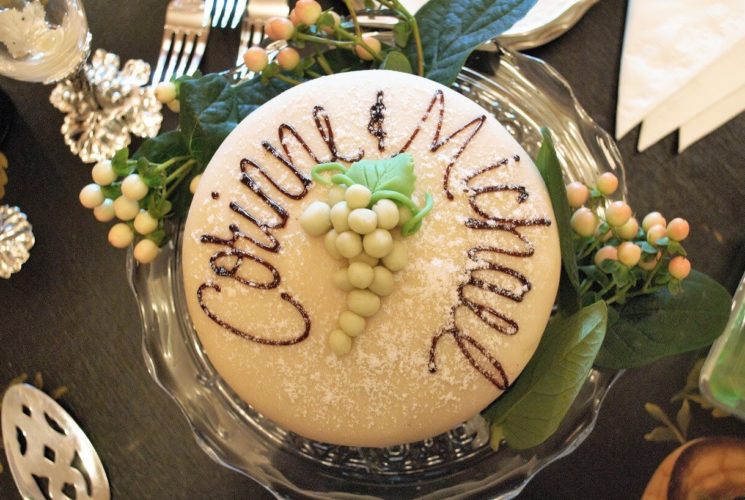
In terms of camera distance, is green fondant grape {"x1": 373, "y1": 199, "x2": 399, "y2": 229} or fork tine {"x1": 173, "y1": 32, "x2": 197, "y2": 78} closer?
green fondant grape {"x1": 373, "y1": 199, "x2": 399, "y2": 229}

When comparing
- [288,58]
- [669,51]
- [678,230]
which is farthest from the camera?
[669,51]

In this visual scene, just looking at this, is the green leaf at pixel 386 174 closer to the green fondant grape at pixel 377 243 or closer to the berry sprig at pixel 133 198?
the green fondant grape at pixel 377 243

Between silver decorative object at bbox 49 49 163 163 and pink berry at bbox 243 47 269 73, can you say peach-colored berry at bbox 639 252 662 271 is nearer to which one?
pink berry at bbox 243 47 269 73

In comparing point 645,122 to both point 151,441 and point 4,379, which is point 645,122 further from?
point 4,379

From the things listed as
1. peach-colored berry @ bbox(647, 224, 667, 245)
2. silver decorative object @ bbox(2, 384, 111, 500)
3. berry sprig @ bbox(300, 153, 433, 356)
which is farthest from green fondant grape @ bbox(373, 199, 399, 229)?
silver decorative object @ bbox(2, 384, 111, 500)

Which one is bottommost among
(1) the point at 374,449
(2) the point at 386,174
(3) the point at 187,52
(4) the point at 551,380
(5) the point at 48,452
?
(5) the point at 48,452

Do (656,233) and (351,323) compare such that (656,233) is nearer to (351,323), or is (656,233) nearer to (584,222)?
(584,222)

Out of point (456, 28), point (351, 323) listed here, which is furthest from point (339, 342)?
point (456, 28)
